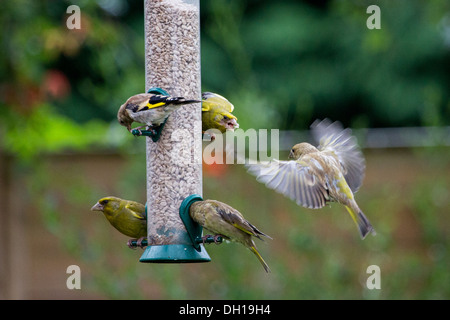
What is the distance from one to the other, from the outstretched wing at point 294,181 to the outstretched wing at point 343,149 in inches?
19.1

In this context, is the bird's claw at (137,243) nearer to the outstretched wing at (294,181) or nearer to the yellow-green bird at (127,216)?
the yellow-green bird at (127,216)

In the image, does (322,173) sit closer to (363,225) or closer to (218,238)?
(363,225)

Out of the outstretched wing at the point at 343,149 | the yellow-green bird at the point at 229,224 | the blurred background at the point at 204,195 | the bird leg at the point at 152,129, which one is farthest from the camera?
the blurred background at the point at 204,195

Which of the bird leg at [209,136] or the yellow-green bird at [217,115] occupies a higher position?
the yellow-green bird at [217,115]

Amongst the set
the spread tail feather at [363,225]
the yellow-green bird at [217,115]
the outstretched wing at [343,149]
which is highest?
the yellow-green bird at [217,115]

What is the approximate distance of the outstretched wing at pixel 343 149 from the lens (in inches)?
261

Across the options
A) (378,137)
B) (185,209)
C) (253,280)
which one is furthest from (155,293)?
(185,209)

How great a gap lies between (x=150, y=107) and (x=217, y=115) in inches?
24.4

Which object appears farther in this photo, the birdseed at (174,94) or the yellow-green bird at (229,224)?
the birdseed at (174,94)

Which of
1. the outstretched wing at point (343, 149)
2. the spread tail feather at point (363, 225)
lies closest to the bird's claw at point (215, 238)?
the spread tail feather at point (363, 225)

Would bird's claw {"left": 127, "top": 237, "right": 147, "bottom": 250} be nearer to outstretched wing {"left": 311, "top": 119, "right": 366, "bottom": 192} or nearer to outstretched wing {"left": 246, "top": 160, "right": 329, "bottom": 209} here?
outstretched wing {"left": 246, "top": 160, "right": 329, "bottom": 209}

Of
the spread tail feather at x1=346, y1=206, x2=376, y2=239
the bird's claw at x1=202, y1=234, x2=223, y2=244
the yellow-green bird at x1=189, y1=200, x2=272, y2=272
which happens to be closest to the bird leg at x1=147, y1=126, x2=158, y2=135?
the yellow-green bird at x1=189, y1=200, x2=272, y2=272

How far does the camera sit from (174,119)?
650cm

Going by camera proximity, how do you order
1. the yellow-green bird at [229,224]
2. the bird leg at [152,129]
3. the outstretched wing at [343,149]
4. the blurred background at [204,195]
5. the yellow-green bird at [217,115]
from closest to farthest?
the yellow-green bird at [229,224] < the bird leg at [152,129] < the yellow-green bird at [217,115] < the outstretched wing at [343,149] < the blurred background at [204,195]
